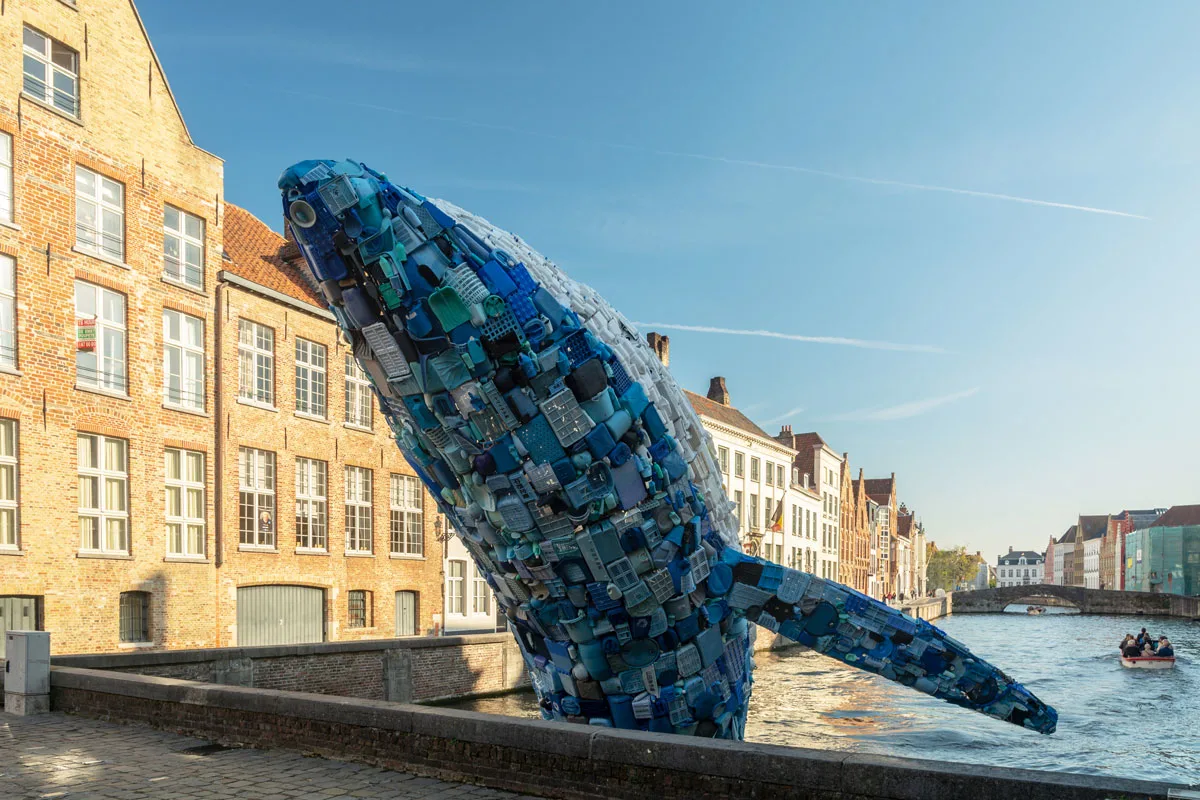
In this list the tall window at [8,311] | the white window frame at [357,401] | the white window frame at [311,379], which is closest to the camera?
the tall window at [8,311]

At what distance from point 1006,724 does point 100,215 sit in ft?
82.6

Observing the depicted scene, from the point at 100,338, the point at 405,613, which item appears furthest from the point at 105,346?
the point at 405,613

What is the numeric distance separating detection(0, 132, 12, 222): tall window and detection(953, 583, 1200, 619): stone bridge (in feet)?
312

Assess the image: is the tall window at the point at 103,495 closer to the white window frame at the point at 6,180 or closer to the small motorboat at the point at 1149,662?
the white window frame at the point at 6,180

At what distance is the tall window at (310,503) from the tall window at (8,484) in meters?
7.92

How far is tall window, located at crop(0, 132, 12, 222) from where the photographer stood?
20156mm

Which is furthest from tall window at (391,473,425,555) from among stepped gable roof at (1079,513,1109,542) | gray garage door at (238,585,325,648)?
stepped gable roof at (1079,513,1109,542)

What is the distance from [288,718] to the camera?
9594mm

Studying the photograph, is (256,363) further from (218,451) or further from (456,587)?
(456,587)

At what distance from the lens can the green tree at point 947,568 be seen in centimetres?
14162

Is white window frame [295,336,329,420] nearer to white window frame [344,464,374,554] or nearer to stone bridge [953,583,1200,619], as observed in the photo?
white window frame [344,464,374,554]

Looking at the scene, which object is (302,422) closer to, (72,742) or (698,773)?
(72,742)

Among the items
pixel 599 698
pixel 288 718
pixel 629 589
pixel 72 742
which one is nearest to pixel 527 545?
pixel 629 589

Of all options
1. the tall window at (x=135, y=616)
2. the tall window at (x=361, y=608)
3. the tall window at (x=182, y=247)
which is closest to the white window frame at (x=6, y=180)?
the tall window at (x=182, y=247)
